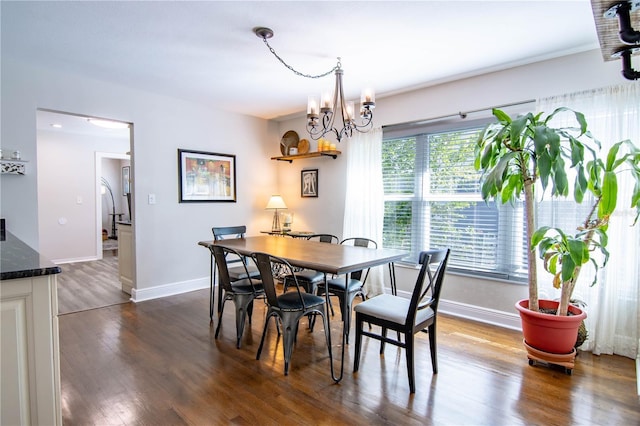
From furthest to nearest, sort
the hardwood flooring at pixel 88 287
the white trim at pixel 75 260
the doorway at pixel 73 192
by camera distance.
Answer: the white trim at pixel 75 260, the doorway at pixel 73 192, the hardwood flooring at pixel 88 287

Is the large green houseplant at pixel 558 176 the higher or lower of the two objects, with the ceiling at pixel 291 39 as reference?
lower

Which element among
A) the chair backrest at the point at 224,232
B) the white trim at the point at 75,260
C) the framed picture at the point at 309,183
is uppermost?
the framed picture at the point at 309,183

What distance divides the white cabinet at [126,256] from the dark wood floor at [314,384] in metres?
1.30

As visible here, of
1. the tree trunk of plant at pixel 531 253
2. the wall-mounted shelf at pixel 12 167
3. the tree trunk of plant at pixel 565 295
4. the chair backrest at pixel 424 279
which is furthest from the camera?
the wall-mounted shelf at pixel 12 167

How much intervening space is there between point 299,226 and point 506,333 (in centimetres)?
306

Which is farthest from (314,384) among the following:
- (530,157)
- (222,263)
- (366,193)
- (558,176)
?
(366,193)

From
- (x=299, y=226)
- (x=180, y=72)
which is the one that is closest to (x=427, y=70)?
(x=180, y=72)

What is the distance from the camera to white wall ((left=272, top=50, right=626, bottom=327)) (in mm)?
2883

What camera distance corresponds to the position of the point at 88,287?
4605 millimetres

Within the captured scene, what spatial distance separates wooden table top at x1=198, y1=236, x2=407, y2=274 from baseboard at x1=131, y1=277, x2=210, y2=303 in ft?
4.96

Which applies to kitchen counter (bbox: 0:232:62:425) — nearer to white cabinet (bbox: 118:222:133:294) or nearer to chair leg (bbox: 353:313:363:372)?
chair leg (bbox: 353:313:363:372)

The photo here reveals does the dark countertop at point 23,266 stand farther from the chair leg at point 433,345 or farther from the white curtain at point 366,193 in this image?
the white curtain at point 366,193

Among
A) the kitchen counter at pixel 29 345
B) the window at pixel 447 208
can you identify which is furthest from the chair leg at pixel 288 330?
the window at pixel 447 208

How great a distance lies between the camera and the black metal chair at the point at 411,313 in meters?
2.10
